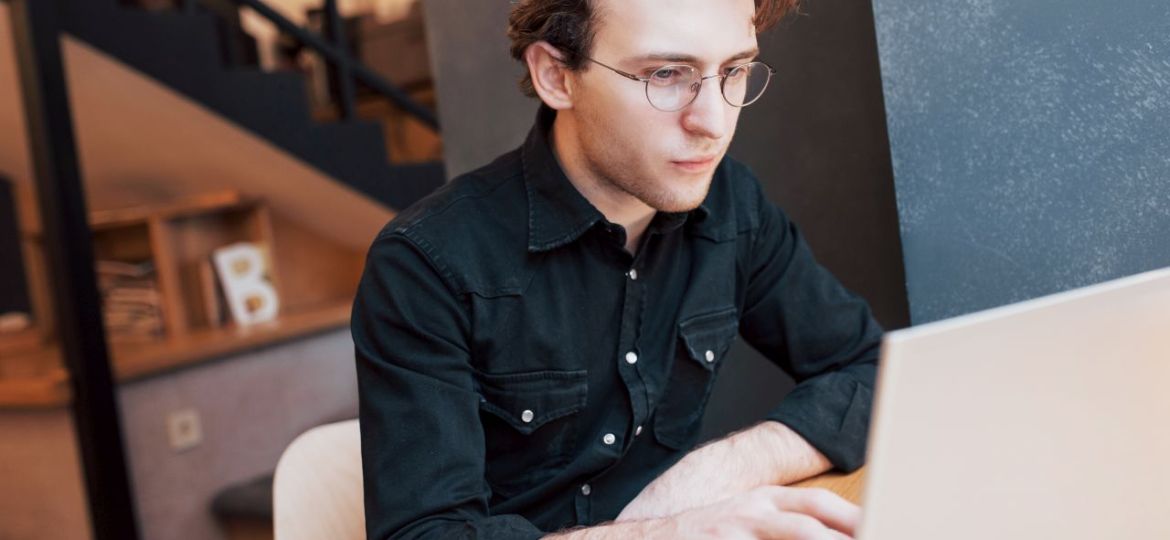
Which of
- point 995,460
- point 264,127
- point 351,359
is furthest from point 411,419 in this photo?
point 351,359

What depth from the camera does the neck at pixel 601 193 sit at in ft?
4.49

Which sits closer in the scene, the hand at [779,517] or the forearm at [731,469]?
the hand at [779,517]

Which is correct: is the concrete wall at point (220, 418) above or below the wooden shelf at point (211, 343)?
below

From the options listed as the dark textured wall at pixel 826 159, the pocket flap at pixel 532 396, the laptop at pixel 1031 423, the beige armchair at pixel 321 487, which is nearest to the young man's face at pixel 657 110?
the pocket flap at pixel 532 396

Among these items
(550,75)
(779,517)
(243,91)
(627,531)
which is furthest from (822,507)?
(243,91)

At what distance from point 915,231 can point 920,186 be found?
0.20ft

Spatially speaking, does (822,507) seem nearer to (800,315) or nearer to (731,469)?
(731,469)

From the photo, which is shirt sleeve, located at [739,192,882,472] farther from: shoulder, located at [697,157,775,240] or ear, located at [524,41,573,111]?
ear, located at [524,41,573,111]

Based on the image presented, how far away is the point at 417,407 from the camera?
1.12 meters

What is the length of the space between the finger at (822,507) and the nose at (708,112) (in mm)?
493

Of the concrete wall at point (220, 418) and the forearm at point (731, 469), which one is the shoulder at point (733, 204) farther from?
the concrete wall at point (220, 418)

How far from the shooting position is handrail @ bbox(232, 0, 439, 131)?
3410 mm

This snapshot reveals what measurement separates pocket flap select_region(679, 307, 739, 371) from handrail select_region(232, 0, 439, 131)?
2251 millimetres

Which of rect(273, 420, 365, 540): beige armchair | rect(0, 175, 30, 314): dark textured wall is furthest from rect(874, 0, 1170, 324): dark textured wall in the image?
rect(0, 175, 30, 314): dark textured wall
